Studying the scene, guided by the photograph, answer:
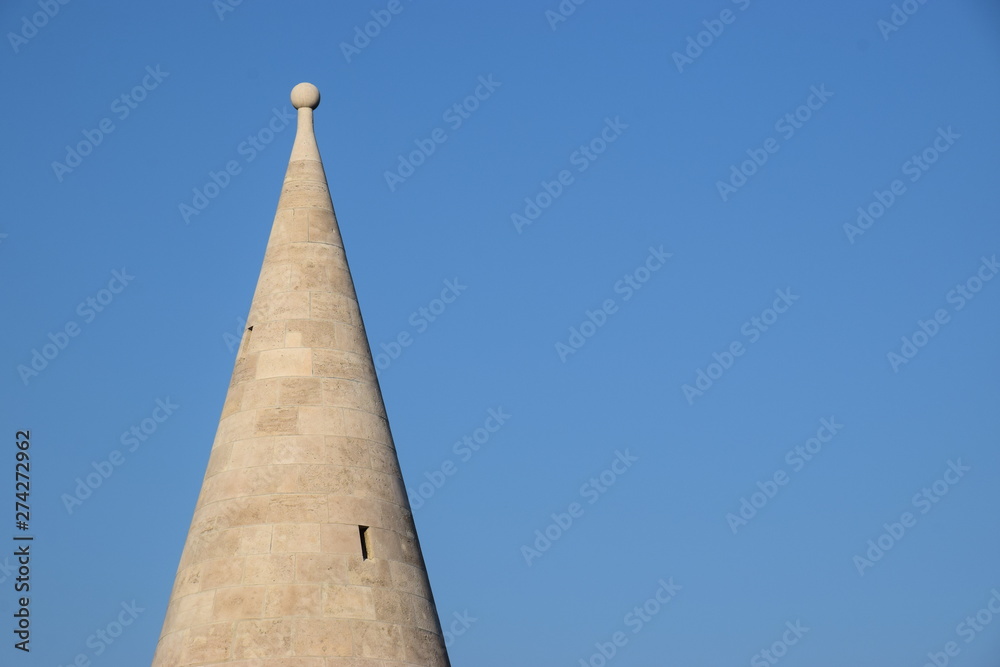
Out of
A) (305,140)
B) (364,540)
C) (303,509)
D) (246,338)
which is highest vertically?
(305,140)

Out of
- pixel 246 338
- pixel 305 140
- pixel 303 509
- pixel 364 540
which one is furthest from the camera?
pixel 305 140

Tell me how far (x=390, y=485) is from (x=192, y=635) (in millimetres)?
3010

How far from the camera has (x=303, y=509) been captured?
18.0 metres

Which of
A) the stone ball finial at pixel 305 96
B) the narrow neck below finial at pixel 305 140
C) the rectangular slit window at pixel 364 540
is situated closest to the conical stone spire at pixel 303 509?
the rectangular slit window at pixel 364 540

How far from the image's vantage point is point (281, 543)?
1777 cm

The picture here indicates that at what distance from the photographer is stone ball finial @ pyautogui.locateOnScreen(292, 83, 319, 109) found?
70.0 ft

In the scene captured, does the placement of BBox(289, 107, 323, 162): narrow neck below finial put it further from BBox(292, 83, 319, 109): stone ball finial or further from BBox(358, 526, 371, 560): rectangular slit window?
BBox(358, 526, 371, 560): rectangular slit window

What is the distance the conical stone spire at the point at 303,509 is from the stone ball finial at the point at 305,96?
6.11 feet

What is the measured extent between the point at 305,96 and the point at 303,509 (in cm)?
631

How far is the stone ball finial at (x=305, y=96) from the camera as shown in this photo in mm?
21328

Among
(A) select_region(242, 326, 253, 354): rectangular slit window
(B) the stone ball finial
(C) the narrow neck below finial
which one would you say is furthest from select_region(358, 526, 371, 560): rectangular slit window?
(B) the stone ball finial

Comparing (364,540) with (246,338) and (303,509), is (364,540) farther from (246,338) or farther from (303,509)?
(246,338)

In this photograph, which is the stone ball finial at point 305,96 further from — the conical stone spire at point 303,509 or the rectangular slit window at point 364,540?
the rectangular slit window at point 364,540

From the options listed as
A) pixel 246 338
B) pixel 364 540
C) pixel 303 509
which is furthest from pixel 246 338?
pixel 364 540
